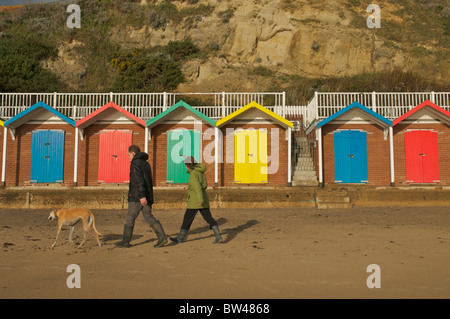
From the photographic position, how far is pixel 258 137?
54.6ft

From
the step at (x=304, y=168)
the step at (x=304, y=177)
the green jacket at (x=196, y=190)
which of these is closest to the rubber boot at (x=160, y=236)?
the green jacket at (x=196, y=190)

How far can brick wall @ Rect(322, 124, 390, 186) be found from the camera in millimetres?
16469

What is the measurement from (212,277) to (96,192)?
944 centimetres

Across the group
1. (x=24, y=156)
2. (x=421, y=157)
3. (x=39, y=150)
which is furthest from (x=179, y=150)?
(x=421, y=157)

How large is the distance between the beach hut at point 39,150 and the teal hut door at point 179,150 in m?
4.37

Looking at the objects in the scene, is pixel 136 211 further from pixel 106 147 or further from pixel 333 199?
pixel 106 147

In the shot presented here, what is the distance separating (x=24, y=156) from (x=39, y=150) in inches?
29.0

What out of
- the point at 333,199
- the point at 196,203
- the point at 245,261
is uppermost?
the point at 196,203

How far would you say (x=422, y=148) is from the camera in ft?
54.4

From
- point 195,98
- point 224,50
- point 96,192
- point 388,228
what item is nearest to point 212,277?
point 388,228

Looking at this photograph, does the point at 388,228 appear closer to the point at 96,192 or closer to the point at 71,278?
A: the point at 71,278

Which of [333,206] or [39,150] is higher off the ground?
[39,150]

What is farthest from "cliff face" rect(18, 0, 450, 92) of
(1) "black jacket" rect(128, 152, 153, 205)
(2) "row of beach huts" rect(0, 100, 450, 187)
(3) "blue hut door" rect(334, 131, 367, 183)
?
(1) "black jacket" rect(128, 152, 153, 205)

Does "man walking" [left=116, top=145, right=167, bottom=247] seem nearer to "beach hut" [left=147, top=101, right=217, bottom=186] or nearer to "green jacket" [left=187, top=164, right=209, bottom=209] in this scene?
"green jacket" [left=187, top=164, right=209, bottom=209]
